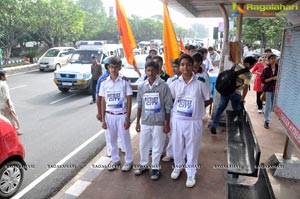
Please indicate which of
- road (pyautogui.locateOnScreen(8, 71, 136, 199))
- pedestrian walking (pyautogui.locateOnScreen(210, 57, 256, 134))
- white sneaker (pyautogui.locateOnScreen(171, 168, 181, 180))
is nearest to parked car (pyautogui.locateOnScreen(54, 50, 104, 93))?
road (pyautogui.locateOnScreen(8, 71, 136, 199))

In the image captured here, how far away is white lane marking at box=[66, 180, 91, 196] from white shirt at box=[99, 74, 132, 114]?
1164 mm

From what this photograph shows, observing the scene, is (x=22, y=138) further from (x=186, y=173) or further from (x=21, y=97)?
(x=21, y=97)

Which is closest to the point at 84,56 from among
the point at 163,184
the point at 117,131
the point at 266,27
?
the point at 117,131

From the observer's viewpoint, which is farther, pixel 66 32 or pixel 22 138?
pixel 66 32

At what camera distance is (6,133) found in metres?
3.68

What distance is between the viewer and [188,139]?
157 inches

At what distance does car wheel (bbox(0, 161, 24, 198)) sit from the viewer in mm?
3785

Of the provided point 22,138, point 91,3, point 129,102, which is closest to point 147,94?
point 129,102

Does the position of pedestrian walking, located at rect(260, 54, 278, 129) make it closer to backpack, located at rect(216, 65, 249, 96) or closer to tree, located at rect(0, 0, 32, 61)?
backpack, located at rect(216, 65, 249, 96)

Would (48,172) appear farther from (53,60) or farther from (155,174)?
(53,60)

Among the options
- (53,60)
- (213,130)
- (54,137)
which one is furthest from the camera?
(53,60)

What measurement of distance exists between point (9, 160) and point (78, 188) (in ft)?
3.35

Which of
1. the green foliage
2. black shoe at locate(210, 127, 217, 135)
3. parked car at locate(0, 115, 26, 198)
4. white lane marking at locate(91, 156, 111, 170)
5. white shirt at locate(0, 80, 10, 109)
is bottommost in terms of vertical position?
white lane marking at locate(91, 156, 111, 170)

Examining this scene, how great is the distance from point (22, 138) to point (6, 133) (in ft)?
9.28
